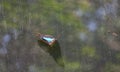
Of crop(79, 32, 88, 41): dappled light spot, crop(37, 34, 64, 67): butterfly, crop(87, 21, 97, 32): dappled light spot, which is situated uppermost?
crop(87, 21, 97, 32): dappled light spot

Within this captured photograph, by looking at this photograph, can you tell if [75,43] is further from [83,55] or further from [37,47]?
[37,47]

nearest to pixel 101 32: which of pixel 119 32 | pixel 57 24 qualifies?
pixel 119 32

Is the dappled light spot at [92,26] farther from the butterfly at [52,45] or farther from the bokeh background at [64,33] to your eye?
the butterfly at [52,45]

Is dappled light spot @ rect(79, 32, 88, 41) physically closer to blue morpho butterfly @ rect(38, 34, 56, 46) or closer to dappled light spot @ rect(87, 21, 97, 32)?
dappled light spot @ rect(87, 21, 97, 32)

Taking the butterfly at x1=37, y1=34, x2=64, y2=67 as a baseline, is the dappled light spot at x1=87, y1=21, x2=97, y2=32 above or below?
above

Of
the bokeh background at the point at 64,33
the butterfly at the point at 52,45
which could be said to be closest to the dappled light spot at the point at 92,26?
the bokeh background at the point at 64,33

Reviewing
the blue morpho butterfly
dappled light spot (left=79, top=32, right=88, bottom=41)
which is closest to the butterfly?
the blue morpho butterfly
